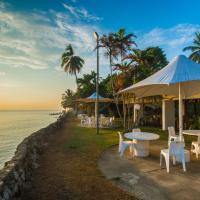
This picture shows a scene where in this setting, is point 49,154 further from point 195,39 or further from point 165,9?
point 195,39

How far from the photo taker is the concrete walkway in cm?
388

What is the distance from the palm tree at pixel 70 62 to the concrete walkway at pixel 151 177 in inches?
1271

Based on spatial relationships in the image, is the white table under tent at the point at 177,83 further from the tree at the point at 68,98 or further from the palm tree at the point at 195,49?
the tree at the point at 68,98

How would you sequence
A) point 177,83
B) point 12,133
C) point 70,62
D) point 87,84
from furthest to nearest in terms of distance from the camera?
point 70,62 < point 87,84 < point 12,133 < point 177,83

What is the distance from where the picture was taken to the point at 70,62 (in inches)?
1469

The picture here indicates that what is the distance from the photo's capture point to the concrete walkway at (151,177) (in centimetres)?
388

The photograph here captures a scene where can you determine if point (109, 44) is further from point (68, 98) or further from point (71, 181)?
point (68, 98)

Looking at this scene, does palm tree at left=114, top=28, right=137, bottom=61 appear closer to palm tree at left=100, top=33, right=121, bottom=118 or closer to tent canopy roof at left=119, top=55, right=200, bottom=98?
palm tree at left=100, top=33, right=121, bottom=118

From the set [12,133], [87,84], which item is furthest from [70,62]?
[12,133]

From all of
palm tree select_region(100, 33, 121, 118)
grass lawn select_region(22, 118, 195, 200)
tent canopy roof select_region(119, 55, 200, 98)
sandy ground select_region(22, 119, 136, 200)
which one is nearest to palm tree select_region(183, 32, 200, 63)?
palm tree select_region(100, 33, 121, 118)

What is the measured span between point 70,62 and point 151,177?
3455 cm

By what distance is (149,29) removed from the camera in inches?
595

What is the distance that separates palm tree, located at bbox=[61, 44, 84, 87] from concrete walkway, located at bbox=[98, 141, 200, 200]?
3228 cm

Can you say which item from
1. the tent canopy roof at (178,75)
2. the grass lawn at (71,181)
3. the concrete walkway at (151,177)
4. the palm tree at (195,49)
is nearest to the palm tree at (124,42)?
the tent canopy roof at (178,75)
